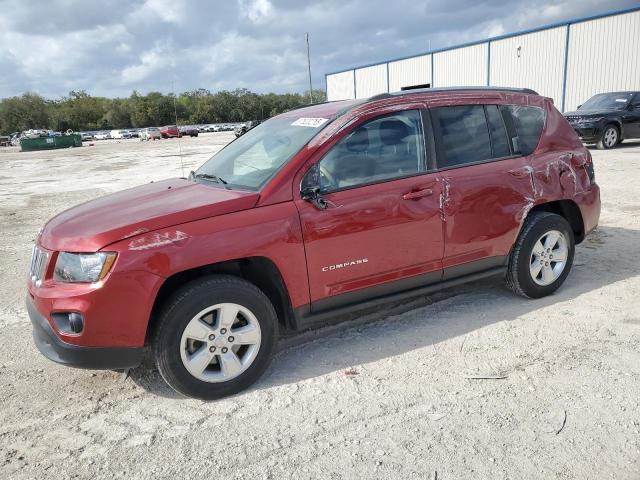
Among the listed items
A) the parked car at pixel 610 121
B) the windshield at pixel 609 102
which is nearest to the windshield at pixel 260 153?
the parked car at pixel 610 121

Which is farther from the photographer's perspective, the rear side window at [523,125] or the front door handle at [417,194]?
the rear side window at [523,125]

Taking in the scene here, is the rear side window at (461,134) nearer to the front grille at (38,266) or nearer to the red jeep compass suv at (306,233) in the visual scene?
the red jeep compass suv at (306,233)

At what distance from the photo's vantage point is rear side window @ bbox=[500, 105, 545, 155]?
167 inches

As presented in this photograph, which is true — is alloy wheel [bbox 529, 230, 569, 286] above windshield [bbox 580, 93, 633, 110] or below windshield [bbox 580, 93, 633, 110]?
below

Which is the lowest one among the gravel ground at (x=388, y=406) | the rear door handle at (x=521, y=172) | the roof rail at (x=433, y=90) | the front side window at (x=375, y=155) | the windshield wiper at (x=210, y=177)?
the gravel ground at (x=388, y=406)

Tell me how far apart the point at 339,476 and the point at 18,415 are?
204 cm

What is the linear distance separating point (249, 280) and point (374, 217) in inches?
37.8

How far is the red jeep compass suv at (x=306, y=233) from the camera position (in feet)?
9.45

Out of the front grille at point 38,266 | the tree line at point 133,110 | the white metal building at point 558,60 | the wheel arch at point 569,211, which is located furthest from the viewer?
the tree line at point 133,110

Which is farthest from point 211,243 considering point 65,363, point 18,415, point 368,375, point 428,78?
point 428,78

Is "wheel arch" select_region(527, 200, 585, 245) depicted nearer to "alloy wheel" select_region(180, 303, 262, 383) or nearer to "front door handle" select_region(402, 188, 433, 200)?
"front door handle" select_region(402, 188, 433, 200)

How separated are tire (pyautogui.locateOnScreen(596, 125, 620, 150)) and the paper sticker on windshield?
14.5 m

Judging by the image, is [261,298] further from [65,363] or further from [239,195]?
[65,363]

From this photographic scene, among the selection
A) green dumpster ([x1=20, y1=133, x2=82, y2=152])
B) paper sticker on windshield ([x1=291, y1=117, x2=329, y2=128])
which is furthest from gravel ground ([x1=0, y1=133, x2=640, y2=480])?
green dumpster ([x1=20, y1=133, x2=82, y2=152])
